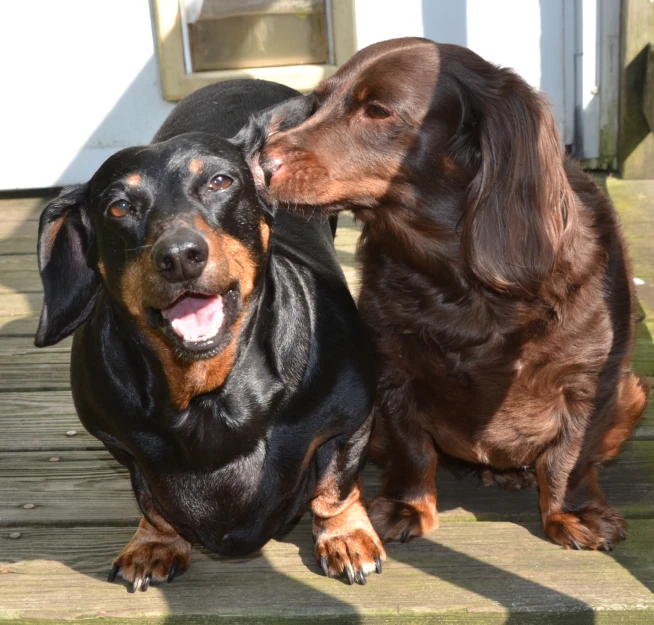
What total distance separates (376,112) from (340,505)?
3.37ft

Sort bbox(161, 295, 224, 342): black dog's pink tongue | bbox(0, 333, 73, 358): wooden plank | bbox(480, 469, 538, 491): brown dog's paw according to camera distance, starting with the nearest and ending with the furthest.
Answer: bbox(161, 295, 224, 342): black dog's pink tongue → bbox(480, 469, 538, 491): brown dog's paw → bbox(0, 333, 73, 358): wooden plank

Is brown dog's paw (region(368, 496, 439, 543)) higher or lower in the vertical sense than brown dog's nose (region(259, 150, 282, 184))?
lower

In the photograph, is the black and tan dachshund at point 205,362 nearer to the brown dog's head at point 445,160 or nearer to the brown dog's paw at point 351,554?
the brown dog's paw at point 351,554

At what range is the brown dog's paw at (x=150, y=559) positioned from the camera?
8.30 feet

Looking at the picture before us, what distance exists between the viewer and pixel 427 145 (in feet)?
8.33

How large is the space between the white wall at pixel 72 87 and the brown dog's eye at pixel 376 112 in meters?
3.10

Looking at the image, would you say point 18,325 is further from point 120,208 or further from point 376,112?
point 376,112

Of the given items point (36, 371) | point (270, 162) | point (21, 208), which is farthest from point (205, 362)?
point (21, 208)

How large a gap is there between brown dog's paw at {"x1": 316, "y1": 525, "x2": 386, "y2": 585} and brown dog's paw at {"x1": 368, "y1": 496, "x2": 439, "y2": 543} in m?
0.09

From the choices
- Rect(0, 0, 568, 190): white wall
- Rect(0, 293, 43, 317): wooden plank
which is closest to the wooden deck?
Rect(0, 293, 43, 317): wooden plank

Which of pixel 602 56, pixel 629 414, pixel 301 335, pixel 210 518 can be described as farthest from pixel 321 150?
pixel 602 56

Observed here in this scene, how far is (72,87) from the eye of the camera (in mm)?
5527

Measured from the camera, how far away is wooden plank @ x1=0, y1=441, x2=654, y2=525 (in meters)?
2.82

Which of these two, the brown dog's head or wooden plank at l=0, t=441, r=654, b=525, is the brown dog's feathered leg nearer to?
wooden plank at l=0, t=441, r=654, b=525
